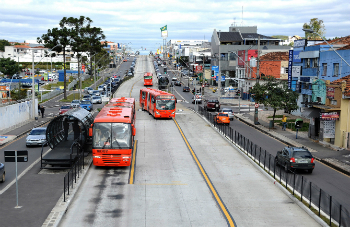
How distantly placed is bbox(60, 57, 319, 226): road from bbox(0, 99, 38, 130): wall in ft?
59.6

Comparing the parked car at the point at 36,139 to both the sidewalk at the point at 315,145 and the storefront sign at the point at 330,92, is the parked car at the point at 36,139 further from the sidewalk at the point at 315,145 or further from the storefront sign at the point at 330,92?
the storefront sign at the point at 330,92

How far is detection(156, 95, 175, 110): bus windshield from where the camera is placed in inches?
1843

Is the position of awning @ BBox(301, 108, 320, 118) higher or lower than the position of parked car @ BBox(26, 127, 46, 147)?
higher

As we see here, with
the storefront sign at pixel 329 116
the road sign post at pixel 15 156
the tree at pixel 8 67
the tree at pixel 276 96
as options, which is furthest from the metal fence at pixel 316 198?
the tree at pixel 8 67

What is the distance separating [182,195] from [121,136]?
20.1ft

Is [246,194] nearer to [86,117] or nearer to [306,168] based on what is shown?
→ [306,168]

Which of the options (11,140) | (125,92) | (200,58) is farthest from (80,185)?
(200,58)

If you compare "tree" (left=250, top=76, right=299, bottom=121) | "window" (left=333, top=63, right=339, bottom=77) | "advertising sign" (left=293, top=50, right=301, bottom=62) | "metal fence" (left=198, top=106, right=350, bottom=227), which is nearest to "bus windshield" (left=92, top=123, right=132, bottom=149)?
"metal fence" (left=198, top=106, right=350, bottom=227)

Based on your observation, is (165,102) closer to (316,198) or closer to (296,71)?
(296,71)

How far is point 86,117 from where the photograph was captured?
29.4m

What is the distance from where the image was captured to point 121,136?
78.3ft

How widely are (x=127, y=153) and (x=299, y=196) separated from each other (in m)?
9.64

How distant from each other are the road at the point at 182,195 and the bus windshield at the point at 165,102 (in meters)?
15.8

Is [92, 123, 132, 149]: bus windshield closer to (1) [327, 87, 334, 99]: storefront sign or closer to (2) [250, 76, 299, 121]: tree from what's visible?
(1) [327, 87, 334, 99]: storefront sign
